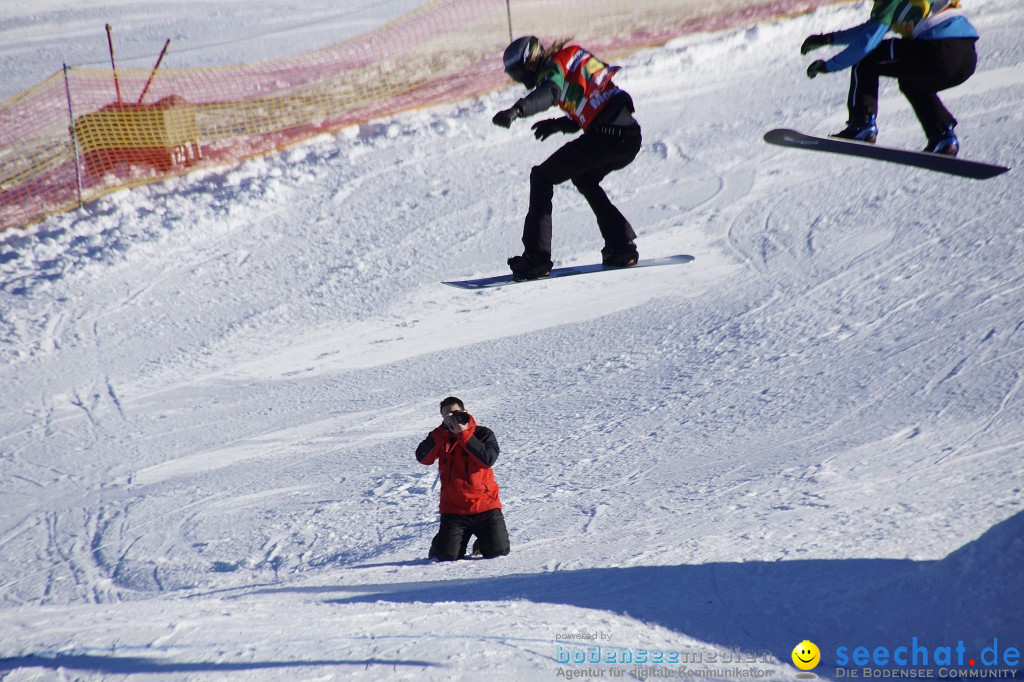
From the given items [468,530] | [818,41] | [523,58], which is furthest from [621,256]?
[468,530]

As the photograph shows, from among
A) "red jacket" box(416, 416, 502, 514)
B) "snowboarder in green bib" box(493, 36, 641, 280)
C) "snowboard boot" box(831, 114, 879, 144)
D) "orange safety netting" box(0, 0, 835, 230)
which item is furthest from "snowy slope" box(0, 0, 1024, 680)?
"snowboard boot" box(831, 114, 879, 144)

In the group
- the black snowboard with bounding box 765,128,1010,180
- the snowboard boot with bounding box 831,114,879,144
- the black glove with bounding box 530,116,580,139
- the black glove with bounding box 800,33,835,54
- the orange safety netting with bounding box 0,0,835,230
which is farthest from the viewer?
the orange safety netting with bounding box 0,0,835,230

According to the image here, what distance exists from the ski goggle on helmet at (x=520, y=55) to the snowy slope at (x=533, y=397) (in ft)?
8.89

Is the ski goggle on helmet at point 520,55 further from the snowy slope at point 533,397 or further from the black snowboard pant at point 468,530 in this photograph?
the snowy slope at point 533,397

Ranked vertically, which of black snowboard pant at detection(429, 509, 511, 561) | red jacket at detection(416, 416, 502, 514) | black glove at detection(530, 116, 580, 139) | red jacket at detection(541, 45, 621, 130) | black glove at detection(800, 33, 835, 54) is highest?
black glove at detection(800, 33, 835, 54)

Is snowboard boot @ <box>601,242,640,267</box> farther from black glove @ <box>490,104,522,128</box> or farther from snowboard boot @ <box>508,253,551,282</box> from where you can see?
black glove @ <box>490,104,522,128</box>

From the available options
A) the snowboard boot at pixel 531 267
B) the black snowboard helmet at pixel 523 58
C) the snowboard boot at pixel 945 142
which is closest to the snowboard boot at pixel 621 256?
the snowboard boot at pixel 531 267

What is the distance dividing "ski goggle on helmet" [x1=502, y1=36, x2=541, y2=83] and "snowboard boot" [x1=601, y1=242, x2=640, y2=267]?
137 centimetres

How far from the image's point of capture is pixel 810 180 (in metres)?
10.5

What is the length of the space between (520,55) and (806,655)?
3.31 metres

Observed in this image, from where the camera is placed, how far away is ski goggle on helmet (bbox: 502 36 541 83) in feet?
16.8

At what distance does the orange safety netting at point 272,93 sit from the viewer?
11953 millimetres

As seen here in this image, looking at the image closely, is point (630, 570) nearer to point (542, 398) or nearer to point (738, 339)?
point (542, 398)

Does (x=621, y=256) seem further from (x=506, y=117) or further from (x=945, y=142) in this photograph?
(x=945, y=142)
